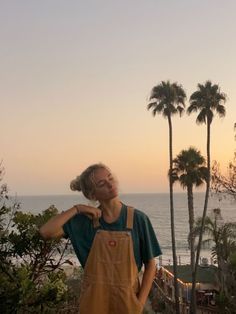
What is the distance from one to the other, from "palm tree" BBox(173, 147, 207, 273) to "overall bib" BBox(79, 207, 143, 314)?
2722 cm

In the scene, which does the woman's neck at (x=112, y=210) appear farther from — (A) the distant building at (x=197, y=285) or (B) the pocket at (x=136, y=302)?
(A) the distant building at (x=197, y=285)

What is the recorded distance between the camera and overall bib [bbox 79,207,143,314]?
2.19 meters

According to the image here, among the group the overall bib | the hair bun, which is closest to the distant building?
the hair bun

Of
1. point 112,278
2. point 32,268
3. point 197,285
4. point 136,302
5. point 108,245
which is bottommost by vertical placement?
point 197,285

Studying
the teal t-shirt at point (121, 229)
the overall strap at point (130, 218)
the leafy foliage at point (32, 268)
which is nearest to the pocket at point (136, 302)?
the teal t-shirt at point (121, 229)

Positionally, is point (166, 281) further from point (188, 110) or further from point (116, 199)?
point (116, 199)

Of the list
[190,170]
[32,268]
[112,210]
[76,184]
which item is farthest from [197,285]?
[112,210]

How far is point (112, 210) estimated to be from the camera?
2.31 m

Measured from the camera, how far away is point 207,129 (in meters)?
29.0

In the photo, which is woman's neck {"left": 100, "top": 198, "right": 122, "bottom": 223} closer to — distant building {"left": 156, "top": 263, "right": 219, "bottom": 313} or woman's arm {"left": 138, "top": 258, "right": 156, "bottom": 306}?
woman's arm {"left": 138, "top": 258, "right": 156, "bottom": 306}

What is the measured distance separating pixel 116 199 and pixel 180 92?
94.9 ft

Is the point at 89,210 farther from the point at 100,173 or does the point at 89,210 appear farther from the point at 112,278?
the point at 112,278

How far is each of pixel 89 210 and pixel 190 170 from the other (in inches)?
1080

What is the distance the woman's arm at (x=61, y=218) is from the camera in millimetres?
2242
